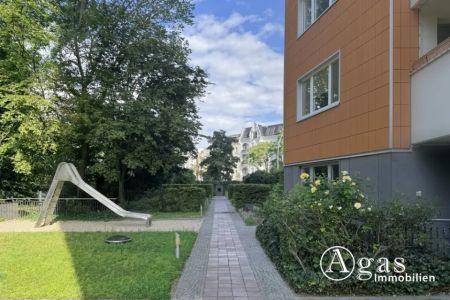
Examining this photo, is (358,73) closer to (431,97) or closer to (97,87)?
(431,97)

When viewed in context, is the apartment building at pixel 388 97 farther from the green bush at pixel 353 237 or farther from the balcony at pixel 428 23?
the green bush at pixel 353 237

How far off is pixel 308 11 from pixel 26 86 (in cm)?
1455

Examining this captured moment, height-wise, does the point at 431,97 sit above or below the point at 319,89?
below

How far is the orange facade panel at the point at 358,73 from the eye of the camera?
835cm

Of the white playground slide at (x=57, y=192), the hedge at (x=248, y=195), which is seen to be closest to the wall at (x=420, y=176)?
the white playground slide at (x=57, y=192)

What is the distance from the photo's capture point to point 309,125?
42.8 ft

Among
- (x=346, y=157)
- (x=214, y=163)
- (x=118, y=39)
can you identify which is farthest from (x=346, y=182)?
(x=214, y=163)

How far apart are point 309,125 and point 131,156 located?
41.3 ft

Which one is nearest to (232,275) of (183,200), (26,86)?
(26,86)

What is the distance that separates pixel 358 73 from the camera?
973 centimetres

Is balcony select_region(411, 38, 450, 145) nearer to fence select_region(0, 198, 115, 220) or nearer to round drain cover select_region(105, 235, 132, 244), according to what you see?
round drain cover select_region(105, 235, 132, 244)

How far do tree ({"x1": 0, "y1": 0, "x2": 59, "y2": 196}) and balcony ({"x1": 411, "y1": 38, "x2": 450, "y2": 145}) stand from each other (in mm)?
16820

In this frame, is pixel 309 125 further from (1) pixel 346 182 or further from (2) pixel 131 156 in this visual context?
(2) pixel 131 156

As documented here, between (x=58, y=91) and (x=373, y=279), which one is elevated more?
(x=58, y=91)
